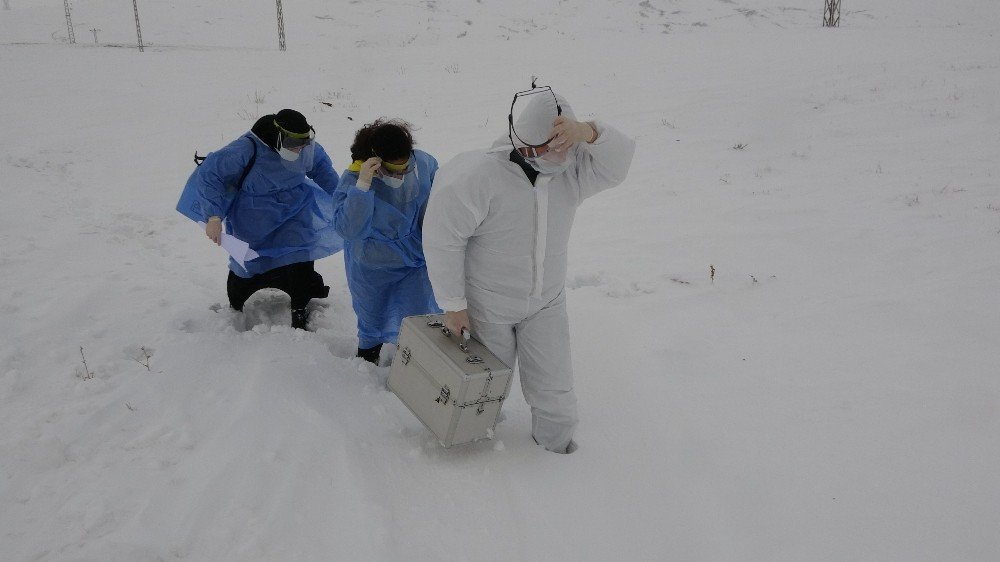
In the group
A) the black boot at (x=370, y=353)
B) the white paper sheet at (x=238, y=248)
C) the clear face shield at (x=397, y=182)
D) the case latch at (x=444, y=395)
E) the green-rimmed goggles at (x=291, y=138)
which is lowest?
the black boot at (x=370, y=353)

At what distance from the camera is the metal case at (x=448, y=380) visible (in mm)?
2627

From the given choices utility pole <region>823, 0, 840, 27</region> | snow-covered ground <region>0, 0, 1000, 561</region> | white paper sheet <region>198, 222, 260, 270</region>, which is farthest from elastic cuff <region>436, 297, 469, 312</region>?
utility pole <region>823, 0, 840, 27</region>

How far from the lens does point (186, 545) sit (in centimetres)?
228

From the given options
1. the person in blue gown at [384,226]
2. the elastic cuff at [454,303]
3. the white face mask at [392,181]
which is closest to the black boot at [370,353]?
the person in blue gown at [384,226]

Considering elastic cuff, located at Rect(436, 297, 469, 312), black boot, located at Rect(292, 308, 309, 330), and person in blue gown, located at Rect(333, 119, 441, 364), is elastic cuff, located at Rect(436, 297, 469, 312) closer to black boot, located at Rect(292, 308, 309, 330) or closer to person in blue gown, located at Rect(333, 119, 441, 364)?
person in blue gown, located at Rect(333, 119, 441, 364)

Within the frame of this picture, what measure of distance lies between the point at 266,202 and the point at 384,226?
1037 mm

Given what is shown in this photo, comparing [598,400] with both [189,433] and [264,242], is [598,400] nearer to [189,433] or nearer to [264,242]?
[189,433]

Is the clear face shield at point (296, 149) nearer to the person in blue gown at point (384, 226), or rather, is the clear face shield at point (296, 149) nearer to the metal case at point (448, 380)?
the person in blue gown at point (384, 226)

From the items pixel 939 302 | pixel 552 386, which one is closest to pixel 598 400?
pixel 552 386

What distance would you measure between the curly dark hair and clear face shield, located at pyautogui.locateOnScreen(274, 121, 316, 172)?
54 cm

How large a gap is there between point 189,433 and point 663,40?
12515mm

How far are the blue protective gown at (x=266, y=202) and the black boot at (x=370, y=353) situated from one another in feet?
2.62

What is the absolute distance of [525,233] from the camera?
2.64m

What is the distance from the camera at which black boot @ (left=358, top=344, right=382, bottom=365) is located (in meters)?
3.86
